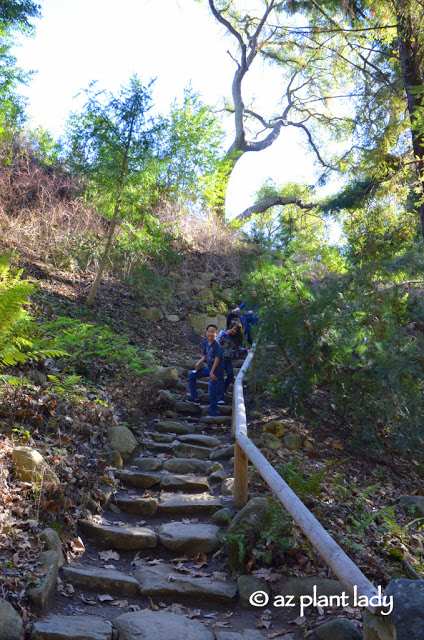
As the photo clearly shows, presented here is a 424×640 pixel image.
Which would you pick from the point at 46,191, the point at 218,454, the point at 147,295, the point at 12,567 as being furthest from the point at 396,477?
the point at 46,191

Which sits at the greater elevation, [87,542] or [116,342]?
[116,342]

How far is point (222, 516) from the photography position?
191 inches

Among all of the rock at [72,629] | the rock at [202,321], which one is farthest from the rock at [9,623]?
the rock at [202,321]

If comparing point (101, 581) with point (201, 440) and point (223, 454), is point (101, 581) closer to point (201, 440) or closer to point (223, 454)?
point (223, 454)

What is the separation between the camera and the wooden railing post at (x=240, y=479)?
4.86 m

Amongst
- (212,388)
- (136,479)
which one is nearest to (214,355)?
(212,388)

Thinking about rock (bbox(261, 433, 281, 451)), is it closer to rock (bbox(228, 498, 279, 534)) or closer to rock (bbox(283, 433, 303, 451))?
rock (bbox(283, 433, 303, 451))

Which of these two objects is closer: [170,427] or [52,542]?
[52,542]

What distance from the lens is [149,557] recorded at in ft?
14.2

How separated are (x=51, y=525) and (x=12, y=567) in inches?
30.4

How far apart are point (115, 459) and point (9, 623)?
300cm

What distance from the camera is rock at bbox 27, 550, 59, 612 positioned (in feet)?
10.2

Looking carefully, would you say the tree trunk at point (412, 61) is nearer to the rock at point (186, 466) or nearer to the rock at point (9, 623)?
the rock at point (186, 466)

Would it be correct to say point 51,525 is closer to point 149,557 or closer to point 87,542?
point 87,542
